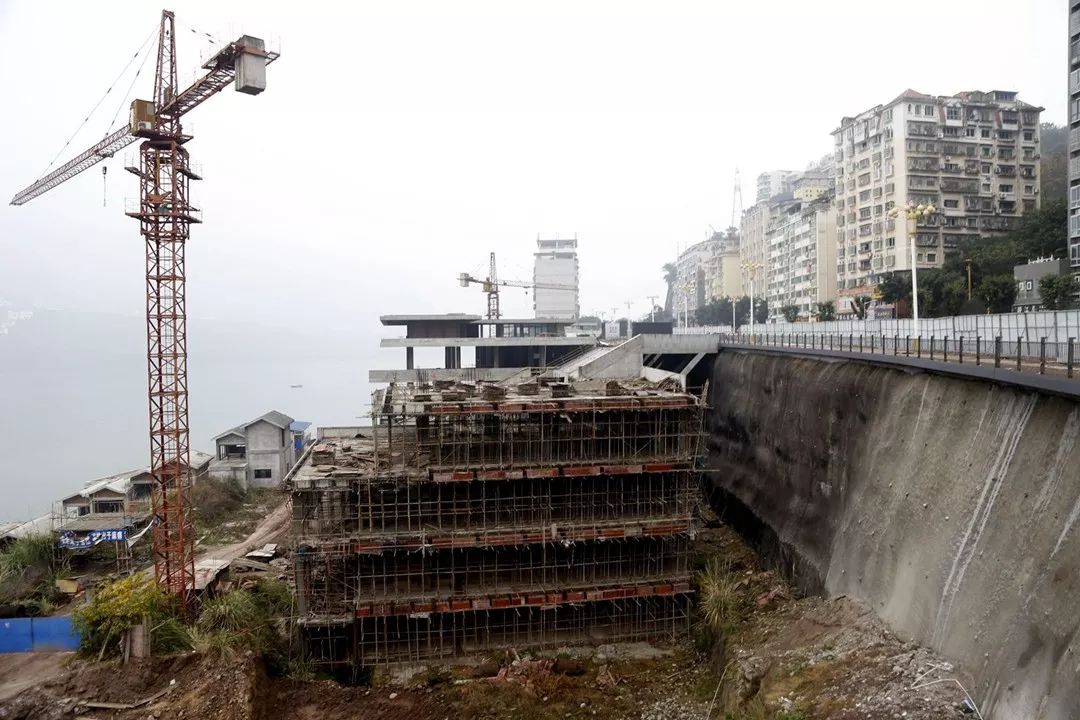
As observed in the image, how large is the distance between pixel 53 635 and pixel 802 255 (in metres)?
87.4

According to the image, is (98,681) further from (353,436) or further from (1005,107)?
(1005,107)

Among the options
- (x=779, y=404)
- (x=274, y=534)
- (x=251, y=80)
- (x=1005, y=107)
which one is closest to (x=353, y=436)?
(x=274, y=534)

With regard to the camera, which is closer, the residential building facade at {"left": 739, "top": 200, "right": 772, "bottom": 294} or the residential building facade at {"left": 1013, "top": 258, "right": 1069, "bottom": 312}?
the residential building facade at {"left": 1013, "top": 258, "right": 1069, "bottom": 312}

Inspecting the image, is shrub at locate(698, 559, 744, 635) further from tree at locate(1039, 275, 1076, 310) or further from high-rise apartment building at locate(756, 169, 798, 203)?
high-rise apartment building at locate(756, 169, 798, 203)

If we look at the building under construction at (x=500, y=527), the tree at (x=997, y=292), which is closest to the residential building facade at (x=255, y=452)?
the building under construction at (x=500, y=527)

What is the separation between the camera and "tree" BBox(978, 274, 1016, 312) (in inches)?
1720

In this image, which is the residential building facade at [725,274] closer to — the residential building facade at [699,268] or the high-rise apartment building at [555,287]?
the residential building facade at [699,268]

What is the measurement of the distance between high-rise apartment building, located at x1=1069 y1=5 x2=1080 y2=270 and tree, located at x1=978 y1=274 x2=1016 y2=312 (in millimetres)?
5898

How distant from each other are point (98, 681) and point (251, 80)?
974 inches

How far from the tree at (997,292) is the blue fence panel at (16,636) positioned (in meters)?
54.5

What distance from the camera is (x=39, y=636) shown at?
2425cm

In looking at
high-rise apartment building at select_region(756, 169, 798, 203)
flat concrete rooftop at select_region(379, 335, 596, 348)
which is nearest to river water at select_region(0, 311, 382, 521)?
flat concrete rooftop at select_region(379, 335, 596, 348)

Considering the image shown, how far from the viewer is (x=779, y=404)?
3114 centimetres

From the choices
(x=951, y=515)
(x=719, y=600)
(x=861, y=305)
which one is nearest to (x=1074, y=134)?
(x=861, y=305)
